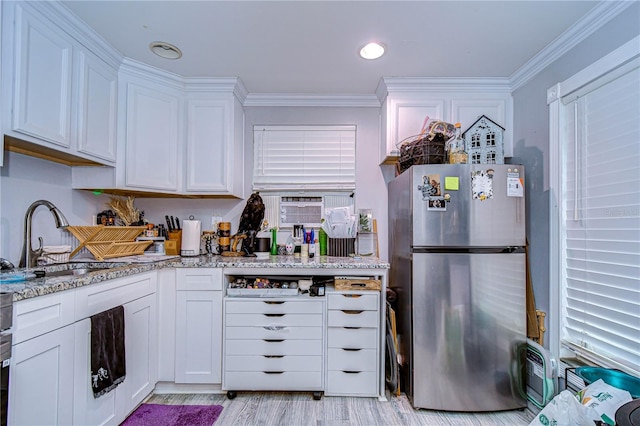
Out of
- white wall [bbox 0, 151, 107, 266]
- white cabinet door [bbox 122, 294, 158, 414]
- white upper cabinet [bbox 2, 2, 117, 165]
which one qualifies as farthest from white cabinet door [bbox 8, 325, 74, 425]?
white upper cabinet [bbox 2, 2, 117, 165]

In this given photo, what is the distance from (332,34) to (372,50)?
1.06ft

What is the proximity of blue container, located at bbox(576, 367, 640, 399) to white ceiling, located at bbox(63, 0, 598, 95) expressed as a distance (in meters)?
1.95

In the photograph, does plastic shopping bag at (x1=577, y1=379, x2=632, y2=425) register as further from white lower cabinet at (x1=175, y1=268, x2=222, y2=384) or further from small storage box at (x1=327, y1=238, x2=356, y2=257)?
white lower cabinet at (x1=175, y1=268, x2=222, y2=384)

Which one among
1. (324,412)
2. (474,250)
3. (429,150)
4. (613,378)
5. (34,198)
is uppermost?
(429,150)

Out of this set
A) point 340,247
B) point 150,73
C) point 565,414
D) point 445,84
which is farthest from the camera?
point 340,247

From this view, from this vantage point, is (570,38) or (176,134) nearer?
(570,38)

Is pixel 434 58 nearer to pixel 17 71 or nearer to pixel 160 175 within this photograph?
pixel 160 175

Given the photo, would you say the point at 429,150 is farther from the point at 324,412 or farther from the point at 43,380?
the point at 43,380

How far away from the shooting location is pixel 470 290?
1.79 metres

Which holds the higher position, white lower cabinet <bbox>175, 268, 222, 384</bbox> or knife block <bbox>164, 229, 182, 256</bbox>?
knife block <bbox>164, 229, 182, 256</bbox>

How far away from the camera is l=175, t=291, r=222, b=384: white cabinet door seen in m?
1.96

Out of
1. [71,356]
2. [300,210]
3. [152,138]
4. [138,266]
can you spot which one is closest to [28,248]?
[138,266]

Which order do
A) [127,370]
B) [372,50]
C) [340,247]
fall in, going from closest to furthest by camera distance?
1. [127,370]
2. [372,50]
3. [340,247]

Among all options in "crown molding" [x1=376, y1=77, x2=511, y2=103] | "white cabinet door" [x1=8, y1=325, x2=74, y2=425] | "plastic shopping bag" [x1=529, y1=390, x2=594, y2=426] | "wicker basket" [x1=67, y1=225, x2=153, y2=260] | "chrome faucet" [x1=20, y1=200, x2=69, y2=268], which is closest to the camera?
"white cabinet door" [x1=8, y1=325, x2=74, y2=425]
